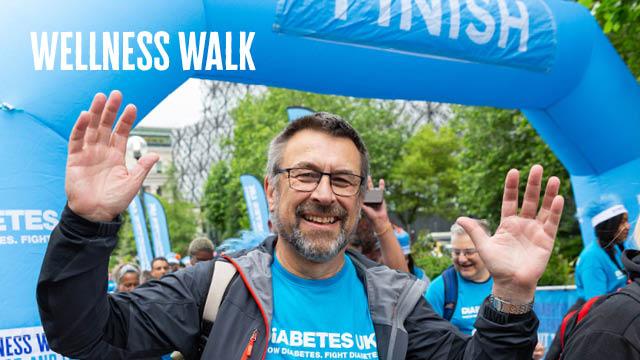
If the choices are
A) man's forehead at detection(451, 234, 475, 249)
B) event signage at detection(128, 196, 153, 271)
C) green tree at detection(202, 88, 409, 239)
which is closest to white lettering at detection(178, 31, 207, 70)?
man's forehead at detection(451, 234, 475, 249)

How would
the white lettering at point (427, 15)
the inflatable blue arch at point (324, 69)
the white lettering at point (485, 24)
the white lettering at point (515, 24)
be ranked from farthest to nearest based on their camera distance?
the white lettering at point (515, 24)
the white lettering at point (485, 24)
the white lettering at point (427, 15)
the inflatable blue arch at point (324, 69)

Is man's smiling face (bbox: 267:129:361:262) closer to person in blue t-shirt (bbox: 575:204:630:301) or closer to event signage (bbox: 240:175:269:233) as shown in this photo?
person in blue t-shirt (bbox: 575:204:630:301)

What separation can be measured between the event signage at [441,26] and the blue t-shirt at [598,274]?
5.06 ft

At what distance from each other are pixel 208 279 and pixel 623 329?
1.31 meters

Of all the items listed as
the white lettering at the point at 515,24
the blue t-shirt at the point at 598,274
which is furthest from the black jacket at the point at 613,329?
the white lettering at the point at 515,24

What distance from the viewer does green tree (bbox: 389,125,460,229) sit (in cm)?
3444

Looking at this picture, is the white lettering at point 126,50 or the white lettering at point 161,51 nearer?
the white lettering at point 126,50

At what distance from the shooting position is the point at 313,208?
230 cm

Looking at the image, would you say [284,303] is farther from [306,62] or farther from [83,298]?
[306,62]

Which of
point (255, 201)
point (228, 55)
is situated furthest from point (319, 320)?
point (255, 201)

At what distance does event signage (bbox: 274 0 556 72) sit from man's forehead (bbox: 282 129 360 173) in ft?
7.17

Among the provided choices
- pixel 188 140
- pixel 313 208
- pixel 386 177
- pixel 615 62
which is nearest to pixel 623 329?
pixel 313 208

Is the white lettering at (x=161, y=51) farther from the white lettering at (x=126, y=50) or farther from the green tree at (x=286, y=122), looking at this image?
the green tree at (x=286, y=122)

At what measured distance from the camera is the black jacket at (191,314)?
5.87 ft
